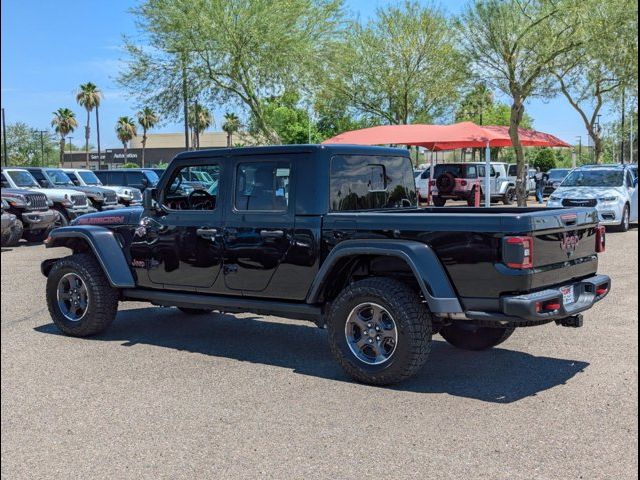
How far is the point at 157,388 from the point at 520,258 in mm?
2694

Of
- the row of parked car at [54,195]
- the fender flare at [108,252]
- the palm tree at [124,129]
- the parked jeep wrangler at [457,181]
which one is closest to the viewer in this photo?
the fender flare at [108,252]

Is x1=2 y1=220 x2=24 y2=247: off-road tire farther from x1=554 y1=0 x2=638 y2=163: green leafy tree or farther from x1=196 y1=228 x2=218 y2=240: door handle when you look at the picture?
x1=554 y1=0 x2=638 y2=163: green leafy tree

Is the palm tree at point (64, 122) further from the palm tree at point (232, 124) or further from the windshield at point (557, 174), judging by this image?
the windshield at point (557, 174)

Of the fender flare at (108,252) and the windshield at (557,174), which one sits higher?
the windshield at (557,174)

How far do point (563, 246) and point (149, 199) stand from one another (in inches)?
141

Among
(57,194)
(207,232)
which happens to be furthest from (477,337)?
(57,194)

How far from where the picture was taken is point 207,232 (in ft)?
20.9

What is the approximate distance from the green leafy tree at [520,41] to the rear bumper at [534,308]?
1823cm

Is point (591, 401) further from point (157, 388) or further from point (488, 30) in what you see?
point (488, 30)

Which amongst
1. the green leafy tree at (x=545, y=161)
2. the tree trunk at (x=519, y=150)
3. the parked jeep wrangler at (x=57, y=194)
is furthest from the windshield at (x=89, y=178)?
the green leafy tree at (x=545, y=161)

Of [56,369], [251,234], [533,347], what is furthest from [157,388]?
[533,347]

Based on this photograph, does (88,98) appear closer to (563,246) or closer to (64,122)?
(64,122)

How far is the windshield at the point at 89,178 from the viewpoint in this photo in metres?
23.8

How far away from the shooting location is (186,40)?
1002 inches
